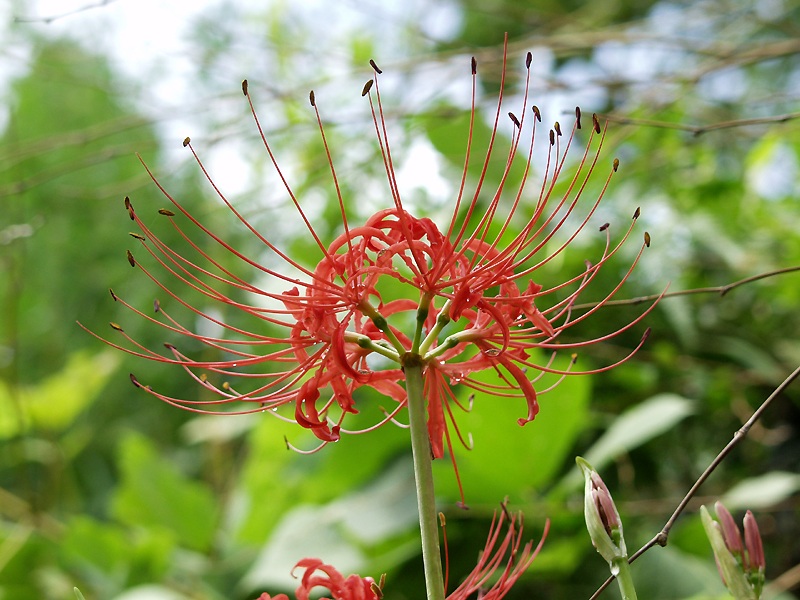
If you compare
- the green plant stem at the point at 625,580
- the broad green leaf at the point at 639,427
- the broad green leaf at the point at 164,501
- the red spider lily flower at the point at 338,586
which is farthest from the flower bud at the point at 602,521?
the broad green leaf at the point at 164,501

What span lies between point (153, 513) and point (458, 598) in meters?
1.52

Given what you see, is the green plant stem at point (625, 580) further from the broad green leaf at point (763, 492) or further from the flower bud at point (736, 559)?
the broad green leaf at point (763, 492)

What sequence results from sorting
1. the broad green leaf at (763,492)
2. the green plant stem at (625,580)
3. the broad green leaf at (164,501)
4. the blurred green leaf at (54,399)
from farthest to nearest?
1. the blurred green leaf at (54,399)
2. the broad green leaf at (164,501)
3. the broad green leaf at (763,492)
4. the green plant stem at (625,580)

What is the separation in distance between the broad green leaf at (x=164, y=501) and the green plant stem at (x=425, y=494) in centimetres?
Result: 151

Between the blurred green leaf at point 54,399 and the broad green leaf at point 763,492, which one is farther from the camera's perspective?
the blurred green leaf at point 54,399

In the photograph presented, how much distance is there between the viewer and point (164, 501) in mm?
1979

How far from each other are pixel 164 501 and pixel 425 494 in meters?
1.58

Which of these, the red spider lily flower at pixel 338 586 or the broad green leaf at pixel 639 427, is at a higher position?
the broad green leaf at pixel 639 427

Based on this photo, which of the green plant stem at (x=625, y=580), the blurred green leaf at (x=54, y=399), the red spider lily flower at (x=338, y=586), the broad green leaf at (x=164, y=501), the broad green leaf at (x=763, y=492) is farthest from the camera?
the blurred green leaf at (x=54, y=399)

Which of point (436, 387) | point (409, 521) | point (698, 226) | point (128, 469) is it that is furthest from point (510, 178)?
point (436, 387)

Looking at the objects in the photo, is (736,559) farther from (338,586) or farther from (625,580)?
(338,586)

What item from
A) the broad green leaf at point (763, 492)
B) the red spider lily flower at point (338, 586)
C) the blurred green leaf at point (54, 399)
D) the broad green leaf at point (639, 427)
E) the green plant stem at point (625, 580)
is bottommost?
the green plant stem at point (625, 580)

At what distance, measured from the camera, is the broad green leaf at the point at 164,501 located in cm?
195

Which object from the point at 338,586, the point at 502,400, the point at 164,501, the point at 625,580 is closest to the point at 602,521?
the point at 625,580
